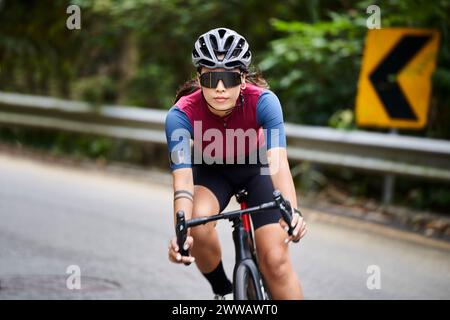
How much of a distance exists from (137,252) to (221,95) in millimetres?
3561

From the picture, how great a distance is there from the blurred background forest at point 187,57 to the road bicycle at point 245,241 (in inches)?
226

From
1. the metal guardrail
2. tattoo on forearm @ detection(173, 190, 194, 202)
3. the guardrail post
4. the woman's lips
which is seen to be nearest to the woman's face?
the woman's lips

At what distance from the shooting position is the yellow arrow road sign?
9859mm

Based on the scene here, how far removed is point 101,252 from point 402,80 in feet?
14.8

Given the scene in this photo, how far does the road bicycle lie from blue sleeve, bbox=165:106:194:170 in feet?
1.23

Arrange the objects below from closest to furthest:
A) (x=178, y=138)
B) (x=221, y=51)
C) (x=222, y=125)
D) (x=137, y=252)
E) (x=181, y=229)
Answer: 1. (x=181, y=229)
2. (x=221, y=51)
3. (x=178, y=138)
4. (x=222, y=125)
5. (x=137, y=252)

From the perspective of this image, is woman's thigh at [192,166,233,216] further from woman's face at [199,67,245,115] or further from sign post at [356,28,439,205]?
sign post at [356,28,439,205]

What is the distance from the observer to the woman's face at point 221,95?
429 cm

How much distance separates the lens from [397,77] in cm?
1000

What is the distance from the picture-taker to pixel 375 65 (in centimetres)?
1012

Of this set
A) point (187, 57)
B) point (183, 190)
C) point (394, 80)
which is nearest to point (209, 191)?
point (183, 190)

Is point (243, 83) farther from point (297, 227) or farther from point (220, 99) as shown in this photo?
point (297, 227)

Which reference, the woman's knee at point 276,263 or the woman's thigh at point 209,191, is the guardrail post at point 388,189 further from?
the woman's knee at point 276,263

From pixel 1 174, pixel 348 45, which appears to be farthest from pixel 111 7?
pixel 348 45
